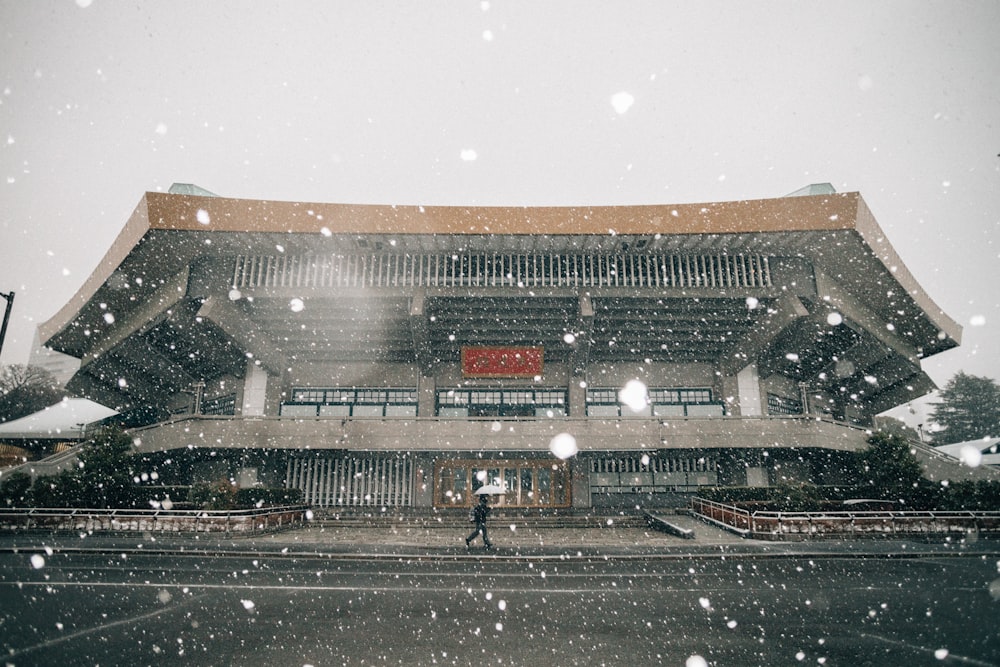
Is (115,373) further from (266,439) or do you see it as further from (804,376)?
(804,376)

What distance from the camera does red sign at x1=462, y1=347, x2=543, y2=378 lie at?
86.2 feet

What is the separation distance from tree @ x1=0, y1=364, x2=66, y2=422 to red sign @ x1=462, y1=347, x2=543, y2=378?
166ft

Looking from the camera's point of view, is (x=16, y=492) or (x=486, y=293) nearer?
(x=16, y=492)

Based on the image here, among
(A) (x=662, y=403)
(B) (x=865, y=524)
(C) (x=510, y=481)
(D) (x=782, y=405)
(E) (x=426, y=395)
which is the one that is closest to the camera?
(B) (x=865, y=524)

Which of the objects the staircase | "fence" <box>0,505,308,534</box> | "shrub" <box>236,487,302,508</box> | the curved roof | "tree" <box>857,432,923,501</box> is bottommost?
the staircase

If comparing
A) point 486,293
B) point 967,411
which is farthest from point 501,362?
point 967,411

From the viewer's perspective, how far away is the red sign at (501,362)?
26.3 m

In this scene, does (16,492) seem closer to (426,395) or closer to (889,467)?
(426,395)

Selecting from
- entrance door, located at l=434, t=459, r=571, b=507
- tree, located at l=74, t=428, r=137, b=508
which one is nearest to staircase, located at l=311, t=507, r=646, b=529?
entrance door, located at l=434, t=459, r=571, b=507

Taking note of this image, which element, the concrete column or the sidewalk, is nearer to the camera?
the sidewalk

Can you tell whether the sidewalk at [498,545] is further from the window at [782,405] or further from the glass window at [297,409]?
the window at [782,405]

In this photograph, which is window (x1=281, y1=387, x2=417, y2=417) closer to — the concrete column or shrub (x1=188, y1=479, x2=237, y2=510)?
the concrete column

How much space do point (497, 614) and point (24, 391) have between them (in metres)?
63.7

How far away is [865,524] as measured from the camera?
14680mm
